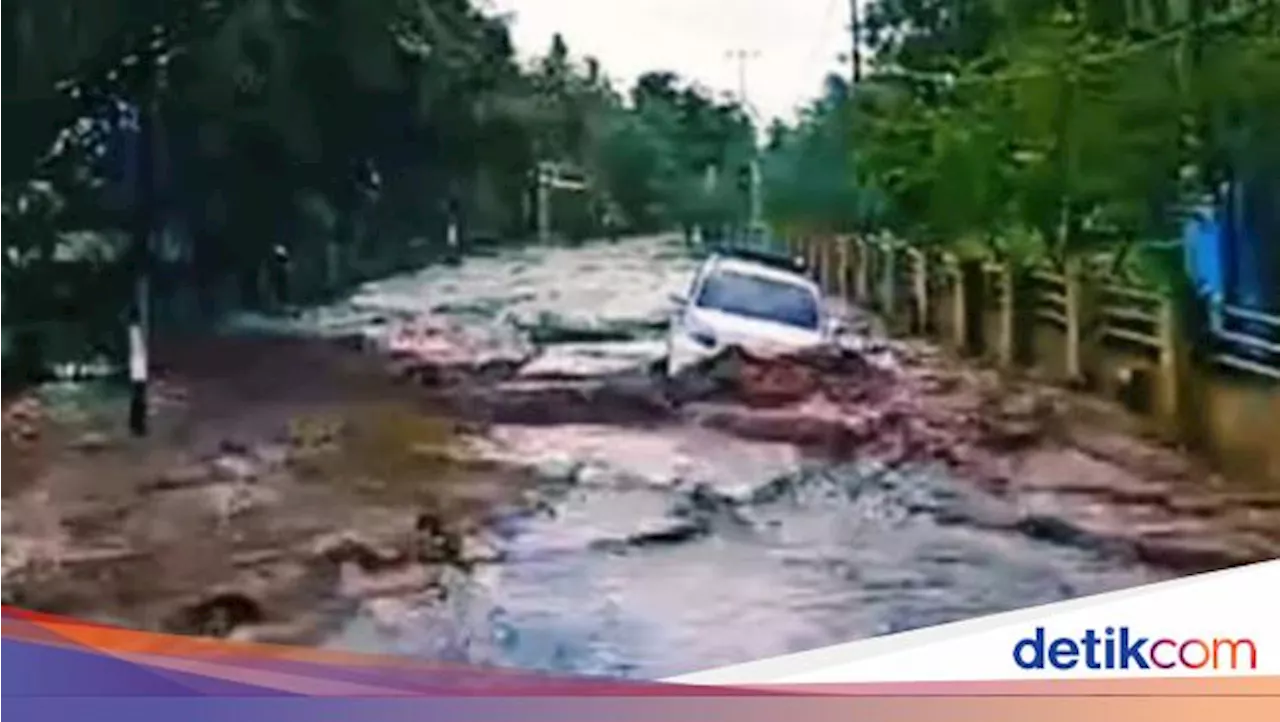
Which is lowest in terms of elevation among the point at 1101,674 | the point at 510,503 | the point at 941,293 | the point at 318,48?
the point at 1101,674

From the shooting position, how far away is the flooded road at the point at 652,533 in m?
1.86

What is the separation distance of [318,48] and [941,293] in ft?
2.11

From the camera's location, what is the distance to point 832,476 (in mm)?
1893

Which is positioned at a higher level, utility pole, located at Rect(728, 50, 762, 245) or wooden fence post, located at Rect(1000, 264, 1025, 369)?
utility pole, located at Rect(728, 50, 762, 245)

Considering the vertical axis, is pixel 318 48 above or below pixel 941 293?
above

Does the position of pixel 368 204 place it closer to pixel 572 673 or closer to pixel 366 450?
pixel 366 450

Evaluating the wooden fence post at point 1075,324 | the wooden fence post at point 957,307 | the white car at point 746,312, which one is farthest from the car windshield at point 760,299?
the wooden fence post at point 1075,324

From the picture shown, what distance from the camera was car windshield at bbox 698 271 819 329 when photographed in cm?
189

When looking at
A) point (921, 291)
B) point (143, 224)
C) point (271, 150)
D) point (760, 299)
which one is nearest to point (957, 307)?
point (921, 291)

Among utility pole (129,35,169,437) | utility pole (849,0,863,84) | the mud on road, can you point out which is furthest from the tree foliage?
utility pole (129,35,169,437)

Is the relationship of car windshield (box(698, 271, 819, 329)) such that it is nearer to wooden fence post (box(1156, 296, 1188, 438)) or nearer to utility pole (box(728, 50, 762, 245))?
utility pole (box(728, 50, 762, 245))

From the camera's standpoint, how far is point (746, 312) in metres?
1.91

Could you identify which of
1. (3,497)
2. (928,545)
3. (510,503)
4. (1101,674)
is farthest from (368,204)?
(1101,674)

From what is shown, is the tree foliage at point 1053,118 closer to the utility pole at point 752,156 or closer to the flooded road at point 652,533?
the utility pole at point 752,156
